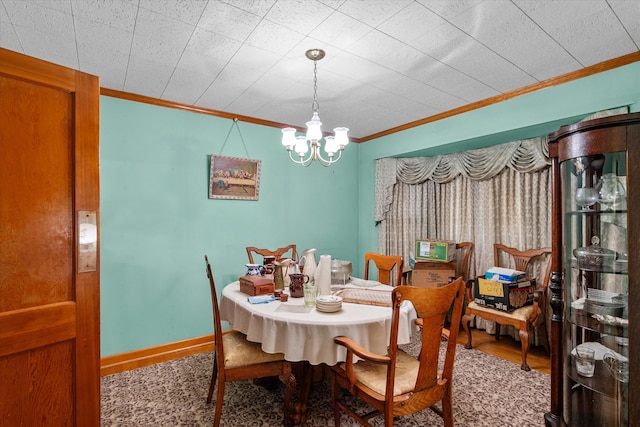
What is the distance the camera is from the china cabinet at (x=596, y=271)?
4.38 ft

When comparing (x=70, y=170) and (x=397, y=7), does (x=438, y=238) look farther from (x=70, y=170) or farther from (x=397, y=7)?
(x=70, y=170)

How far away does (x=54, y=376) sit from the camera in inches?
50.8

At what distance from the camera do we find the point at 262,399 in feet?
7.66

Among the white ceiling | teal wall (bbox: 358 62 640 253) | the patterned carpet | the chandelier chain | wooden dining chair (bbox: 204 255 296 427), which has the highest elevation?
the white ceiling

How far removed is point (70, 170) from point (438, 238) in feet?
12.1

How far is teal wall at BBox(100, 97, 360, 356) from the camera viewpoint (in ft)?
9.32

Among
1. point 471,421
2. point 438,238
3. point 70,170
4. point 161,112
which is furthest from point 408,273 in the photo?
point 70,170

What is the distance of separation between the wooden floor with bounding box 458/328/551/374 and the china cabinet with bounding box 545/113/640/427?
1.35 m

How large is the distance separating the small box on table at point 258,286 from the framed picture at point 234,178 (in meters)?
1.35

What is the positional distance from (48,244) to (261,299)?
3.88 ft

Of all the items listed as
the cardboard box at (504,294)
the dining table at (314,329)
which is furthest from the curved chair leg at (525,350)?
the dining table at (314,329)

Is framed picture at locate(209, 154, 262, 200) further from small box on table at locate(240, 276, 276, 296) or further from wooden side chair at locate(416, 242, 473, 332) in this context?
wooden side chair at locate(416, 242, 473, 332)

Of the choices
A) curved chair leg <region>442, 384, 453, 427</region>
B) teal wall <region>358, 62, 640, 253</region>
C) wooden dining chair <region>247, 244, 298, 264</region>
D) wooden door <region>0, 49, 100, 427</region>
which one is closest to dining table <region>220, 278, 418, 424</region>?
curved chair leg <region>442, 384, 453, 427</region>

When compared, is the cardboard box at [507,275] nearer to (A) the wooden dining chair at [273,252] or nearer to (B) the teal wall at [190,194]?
(B) the teal wall at [190,194]
